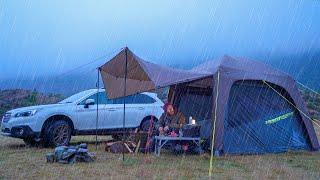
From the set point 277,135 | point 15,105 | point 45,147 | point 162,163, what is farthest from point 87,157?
point 15,105

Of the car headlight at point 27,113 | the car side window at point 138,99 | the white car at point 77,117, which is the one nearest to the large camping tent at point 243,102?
the white car at point 77,117

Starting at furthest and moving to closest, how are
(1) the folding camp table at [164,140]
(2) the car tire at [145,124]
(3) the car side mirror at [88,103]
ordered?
(2) the car tire at [145,124], (3) the car side mirror at [88,103], (1) the folding camp table at [164,140]

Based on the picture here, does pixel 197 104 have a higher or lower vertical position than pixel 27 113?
higher

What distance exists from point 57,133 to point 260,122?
5190 mm

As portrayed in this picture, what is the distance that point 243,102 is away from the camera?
12.0 metres

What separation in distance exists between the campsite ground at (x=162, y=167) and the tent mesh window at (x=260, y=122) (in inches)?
18.1

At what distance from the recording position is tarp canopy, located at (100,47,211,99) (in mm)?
10756

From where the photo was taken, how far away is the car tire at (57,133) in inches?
487

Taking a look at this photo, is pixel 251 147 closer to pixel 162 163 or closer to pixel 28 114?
pixel 162 163

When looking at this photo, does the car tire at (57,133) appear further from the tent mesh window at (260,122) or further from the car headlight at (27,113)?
→ the tent mesh window at (260,122)

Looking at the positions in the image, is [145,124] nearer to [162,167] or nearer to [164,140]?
[164,140]

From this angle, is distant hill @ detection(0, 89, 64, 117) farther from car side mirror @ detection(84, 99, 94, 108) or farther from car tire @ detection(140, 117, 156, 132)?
car side mirror @ detection(84, 99, 94, 108)

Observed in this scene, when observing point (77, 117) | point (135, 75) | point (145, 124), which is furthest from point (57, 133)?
point (145, 124)

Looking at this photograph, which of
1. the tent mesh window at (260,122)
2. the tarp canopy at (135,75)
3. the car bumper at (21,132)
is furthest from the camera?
the car bumper at (21,132)
